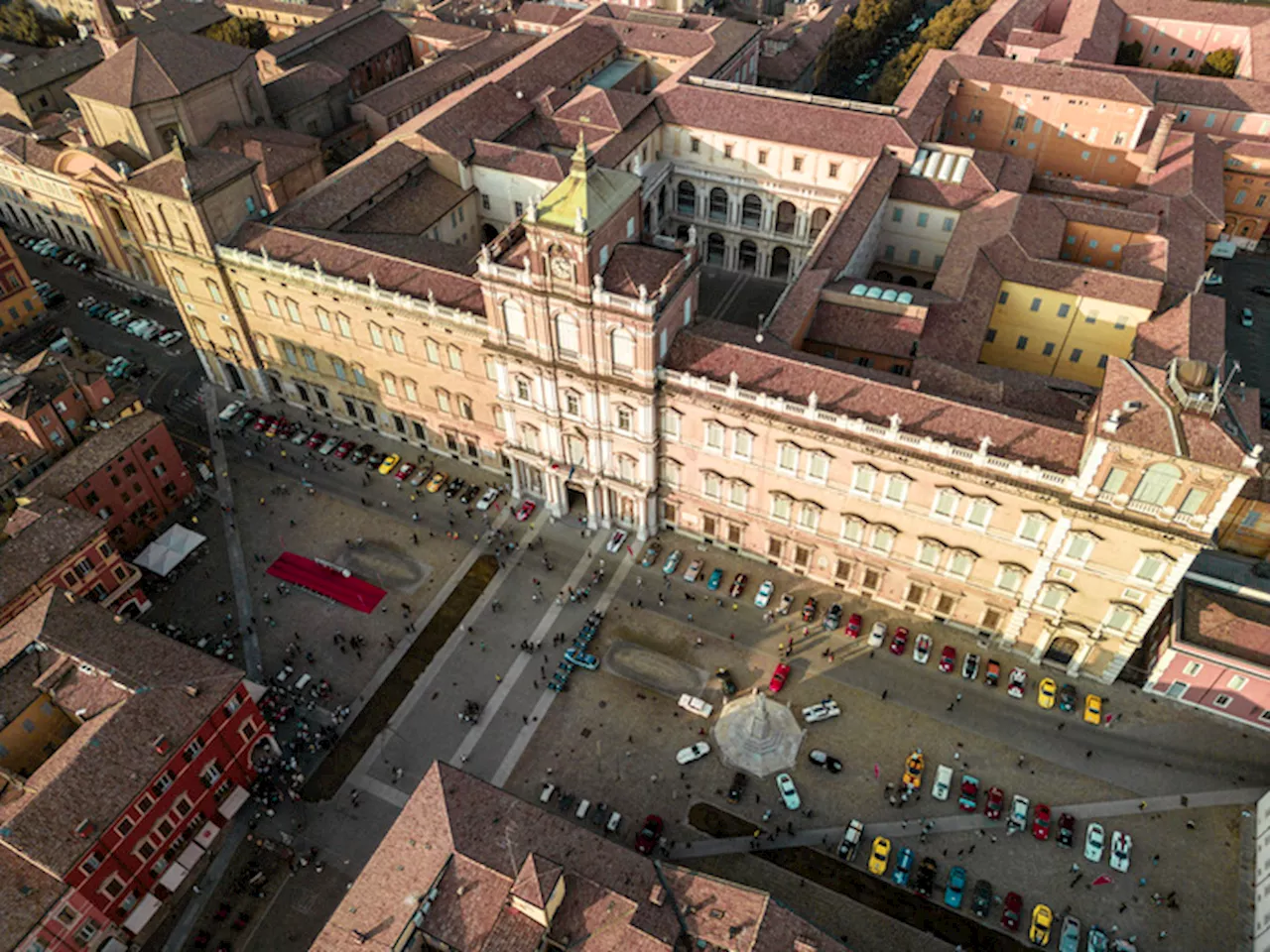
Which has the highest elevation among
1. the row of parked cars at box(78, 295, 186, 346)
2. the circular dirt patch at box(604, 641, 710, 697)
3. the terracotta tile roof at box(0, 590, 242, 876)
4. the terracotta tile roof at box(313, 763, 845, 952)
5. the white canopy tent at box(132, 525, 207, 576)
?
the terracotta tile roof at box(0, 590, 242, 876)

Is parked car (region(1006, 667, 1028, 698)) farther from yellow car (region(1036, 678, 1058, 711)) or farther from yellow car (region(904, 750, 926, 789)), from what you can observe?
yellow car (region(904, 750, 926, 789))

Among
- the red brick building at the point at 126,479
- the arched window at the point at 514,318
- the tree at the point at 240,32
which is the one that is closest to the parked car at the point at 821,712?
the arched window at the point at 514,318

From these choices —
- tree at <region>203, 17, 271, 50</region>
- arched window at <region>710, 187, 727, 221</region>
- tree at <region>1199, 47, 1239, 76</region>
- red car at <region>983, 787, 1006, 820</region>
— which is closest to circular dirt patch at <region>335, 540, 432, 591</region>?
red car at <region>983, 787, 1006, 820</region>

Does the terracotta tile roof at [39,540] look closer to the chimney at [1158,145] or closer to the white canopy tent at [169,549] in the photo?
the white canopy tent at [169,549]

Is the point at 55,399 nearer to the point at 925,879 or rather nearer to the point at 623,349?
the point at 623,349

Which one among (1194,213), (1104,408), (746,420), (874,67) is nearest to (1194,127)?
(1194,213)

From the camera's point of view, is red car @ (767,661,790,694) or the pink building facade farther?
red car @ (767,661,790,694)

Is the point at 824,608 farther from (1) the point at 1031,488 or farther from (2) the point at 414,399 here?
(2) the point at 414,399

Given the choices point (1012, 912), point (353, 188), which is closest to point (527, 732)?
point (1012, 912)
